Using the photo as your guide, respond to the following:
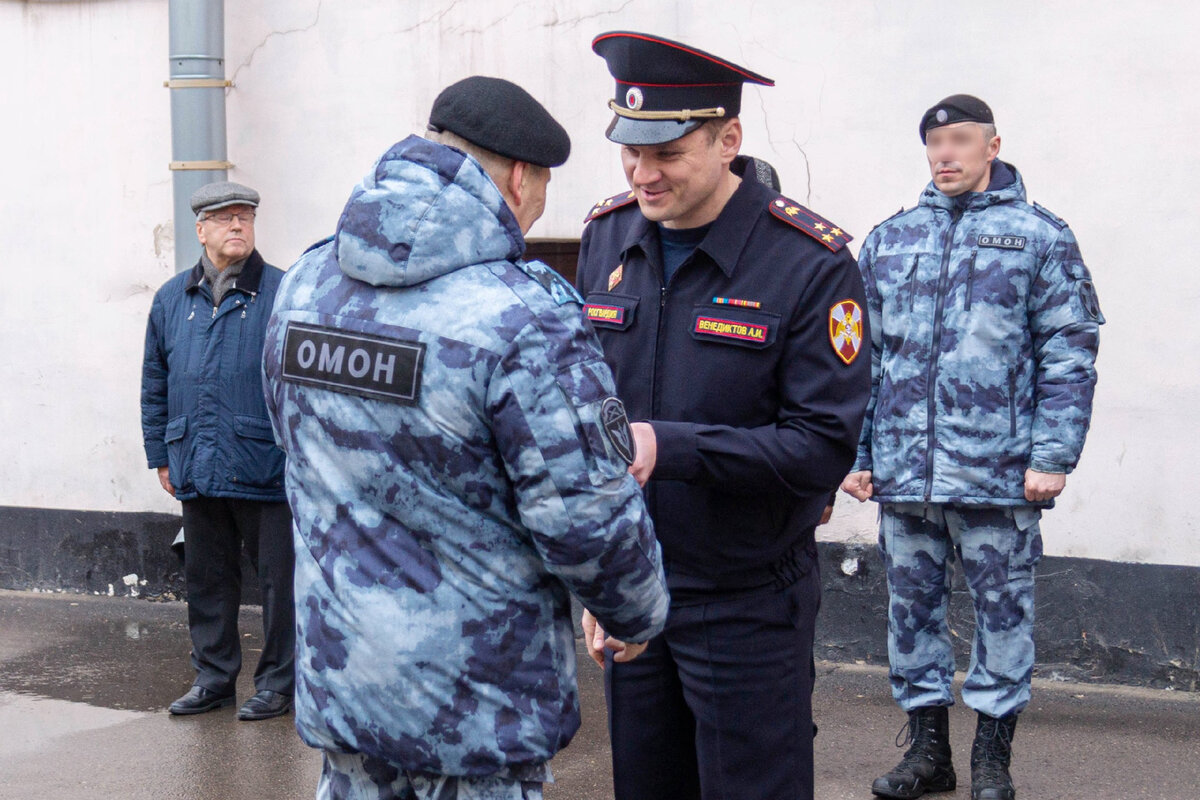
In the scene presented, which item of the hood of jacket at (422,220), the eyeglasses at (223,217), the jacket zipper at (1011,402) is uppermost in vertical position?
the eyeglasses at (223,217)

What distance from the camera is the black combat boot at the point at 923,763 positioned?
13.8ft

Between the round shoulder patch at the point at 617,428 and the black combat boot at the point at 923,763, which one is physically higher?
the round shoulder patch at the point at 617,428

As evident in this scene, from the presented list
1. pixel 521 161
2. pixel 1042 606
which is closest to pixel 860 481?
pixel 1042 606

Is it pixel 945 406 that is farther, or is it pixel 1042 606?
pixel 1042 606

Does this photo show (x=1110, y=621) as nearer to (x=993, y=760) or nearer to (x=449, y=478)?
(x=993, y=760)

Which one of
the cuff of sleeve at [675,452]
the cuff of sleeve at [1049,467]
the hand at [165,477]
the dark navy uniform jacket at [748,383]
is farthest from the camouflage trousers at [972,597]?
the hand at [165,477]

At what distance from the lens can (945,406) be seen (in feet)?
13.9

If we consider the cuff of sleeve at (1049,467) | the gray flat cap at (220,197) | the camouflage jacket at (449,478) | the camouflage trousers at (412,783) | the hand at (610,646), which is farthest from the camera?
the gray flat cap at (220,197)

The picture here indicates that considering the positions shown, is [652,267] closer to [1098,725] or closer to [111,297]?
[1098,725]

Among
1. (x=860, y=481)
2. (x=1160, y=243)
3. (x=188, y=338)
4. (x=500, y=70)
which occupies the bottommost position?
(x=860, y=481)

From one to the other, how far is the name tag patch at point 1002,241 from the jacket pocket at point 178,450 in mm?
3042

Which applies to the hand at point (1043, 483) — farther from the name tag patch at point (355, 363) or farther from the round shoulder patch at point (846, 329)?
the name tag patch at point (355, 363)

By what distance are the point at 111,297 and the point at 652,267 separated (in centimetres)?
472

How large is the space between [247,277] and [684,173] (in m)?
3.03
